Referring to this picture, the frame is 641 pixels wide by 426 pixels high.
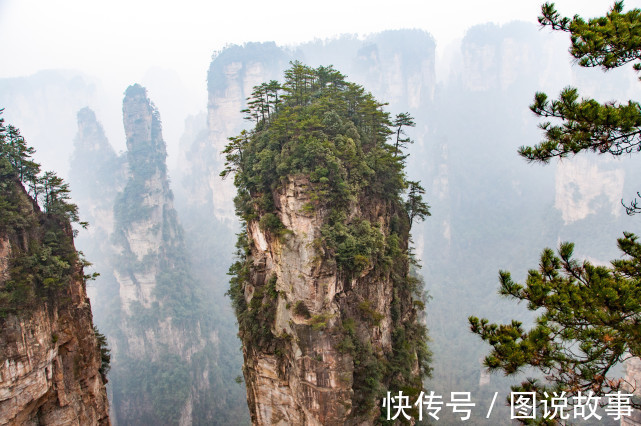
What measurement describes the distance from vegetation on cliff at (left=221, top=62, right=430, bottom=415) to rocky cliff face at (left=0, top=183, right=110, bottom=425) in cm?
649

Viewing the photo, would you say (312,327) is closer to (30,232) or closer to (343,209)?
(343,209)

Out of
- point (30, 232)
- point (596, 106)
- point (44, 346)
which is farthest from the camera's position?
point (30, 232)

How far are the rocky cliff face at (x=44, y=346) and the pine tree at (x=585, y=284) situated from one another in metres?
14.6

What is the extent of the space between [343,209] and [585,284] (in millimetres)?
10097

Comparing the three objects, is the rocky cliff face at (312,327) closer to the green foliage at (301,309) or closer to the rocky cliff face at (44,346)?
the green foliage at (301,309)

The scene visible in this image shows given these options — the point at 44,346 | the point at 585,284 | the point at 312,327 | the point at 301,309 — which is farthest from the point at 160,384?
the point at 585,284

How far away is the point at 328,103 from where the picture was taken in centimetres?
1786

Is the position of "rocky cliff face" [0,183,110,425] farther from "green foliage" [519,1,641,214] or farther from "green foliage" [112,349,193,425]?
"green foliage" [112,349,193,425]

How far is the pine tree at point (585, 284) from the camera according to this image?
201 inches

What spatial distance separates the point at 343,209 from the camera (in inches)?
594

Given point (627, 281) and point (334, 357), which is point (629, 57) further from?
point (334, 357)

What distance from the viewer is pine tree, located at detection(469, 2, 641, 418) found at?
16.8 ft

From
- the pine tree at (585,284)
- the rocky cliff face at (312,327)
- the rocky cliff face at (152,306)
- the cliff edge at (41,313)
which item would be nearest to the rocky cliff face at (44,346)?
the cliff edge at (41,313)

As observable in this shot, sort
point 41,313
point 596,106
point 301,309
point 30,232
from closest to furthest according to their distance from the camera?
point 596,106, point 41,313, point 30,232, point 301,309
